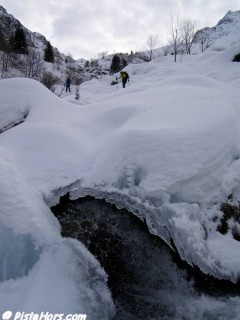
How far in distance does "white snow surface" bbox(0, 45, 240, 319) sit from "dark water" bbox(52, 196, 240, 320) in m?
0.22

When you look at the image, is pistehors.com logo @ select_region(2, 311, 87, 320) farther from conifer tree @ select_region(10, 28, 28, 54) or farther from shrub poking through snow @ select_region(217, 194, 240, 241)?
conifer tree @ select_region(10, 28, 28, 54)

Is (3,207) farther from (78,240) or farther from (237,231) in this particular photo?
(237,231)

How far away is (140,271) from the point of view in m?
3.78

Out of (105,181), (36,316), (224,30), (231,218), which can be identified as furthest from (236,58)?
(224,30)

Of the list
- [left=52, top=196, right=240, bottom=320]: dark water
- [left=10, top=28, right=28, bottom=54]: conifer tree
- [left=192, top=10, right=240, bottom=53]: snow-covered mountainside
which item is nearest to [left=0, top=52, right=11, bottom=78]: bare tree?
[left=10, top=28, right=28, bottom=54]: conifer tree

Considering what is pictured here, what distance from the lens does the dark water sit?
3.45 metres

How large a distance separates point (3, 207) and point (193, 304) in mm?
2509

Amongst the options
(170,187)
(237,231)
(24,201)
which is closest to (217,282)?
(237,231)

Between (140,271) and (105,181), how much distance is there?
50.2 inches

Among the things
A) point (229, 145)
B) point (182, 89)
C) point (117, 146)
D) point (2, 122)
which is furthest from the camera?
point (182, 89)

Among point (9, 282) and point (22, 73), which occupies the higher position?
point (22, 73)

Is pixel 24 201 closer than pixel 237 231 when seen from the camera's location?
Yes

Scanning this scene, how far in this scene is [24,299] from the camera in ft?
9.22

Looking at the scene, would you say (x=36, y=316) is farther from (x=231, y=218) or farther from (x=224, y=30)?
(x=224, y=30)
